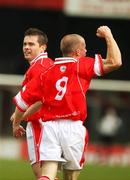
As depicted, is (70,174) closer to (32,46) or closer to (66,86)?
(66,86)

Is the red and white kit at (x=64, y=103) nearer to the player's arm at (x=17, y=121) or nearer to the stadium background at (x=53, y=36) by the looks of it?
the player's arm at (x=17, y=121)

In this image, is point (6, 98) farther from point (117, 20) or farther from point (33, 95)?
point (33, 95)

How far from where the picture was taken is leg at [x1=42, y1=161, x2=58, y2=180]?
873 cm

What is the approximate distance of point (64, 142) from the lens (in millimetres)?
8867

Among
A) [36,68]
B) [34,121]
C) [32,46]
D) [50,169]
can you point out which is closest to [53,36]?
[32,46]

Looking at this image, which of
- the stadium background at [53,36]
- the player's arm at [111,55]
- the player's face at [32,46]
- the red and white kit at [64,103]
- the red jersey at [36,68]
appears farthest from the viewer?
the stadium background at [53,36]

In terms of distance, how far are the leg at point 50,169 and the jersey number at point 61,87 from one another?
61 cm

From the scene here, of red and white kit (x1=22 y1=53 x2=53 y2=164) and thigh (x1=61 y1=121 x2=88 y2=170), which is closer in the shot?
thigh (x1=61 y1=121 x2=88 y2=170)

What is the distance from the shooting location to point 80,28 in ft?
80.0

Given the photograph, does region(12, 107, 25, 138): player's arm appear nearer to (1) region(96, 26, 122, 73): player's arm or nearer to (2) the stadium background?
(1) region(96, 26, 122, 73): player's arm

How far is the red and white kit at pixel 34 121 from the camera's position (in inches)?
372

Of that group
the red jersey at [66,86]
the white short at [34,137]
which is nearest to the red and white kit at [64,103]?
the red jersey at [66,86]

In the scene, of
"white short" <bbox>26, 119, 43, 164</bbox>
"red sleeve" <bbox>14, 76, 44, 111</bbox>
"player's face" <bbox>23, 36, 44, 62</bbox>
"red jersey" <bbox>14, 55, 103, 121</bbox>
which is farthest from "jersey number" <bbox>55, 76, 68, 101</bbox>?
"player's face" <bbox>23, 36, 44, 62</bbox>

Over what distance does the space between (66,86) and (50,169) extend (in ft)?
2.61
